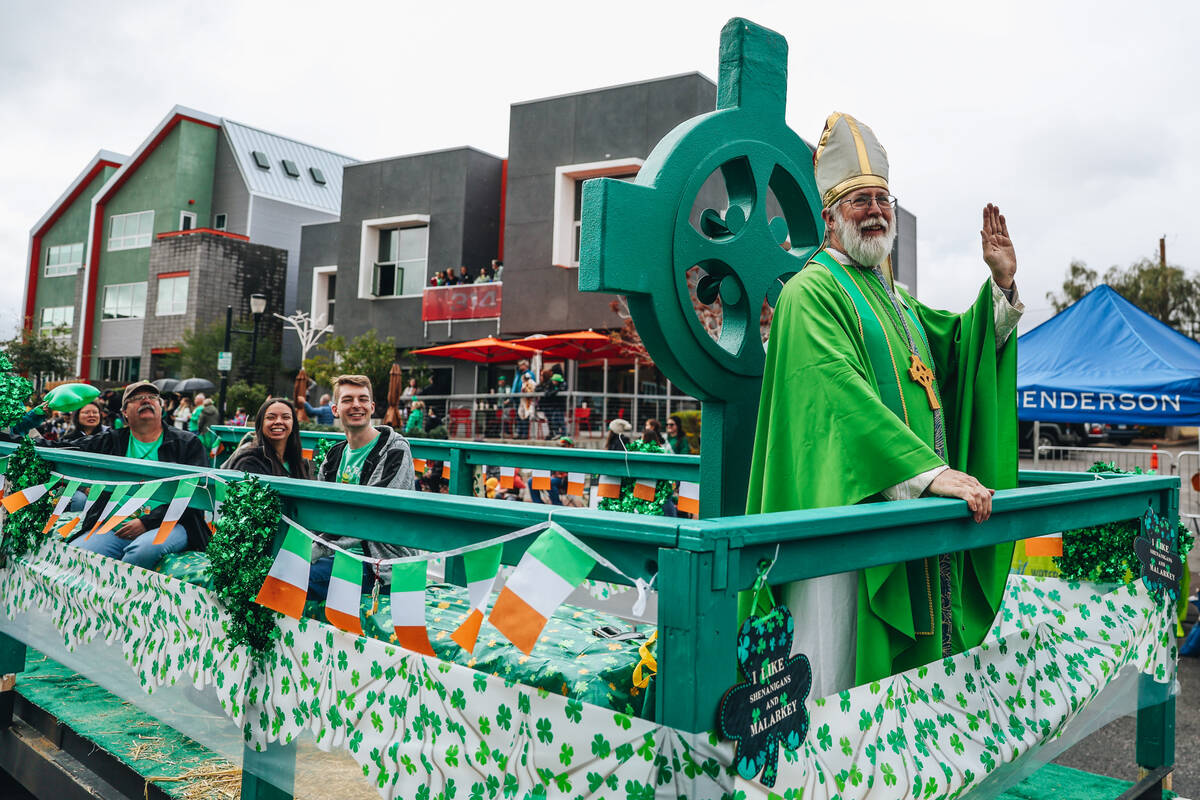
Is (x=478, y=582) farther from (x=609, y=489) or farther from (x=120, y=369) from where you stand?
(x=120, y=369)

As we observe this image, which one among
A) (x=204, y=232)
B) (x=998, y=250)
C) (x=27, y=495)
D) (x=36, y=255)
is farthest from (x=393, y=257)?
(x=36, y=255)

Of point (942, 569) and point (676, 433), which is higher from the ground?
point (676, 433)

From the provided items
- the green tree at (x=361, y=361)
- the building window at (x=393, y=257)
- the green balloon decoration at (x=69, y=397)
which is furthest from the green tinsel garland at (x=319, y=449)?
the building window at (x=393, y=257)

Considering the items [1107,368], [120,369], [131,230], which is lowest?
[1107,368]

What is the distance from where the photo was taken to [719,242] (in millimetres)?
2998

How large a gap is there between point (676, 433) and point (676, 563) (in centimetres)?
1022

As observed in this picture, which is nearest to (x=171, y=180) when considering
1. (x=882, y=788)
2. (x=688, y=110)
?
(x=688, y=110)

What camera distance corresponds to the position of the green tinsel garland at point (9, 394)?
505 centimetres

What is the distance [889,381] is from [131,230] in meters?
36.3

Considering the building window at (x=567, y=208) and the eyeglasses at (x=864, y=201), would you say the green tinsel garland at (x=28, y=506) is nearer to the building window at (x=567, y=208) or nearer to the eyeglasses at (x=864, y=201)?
the eyeglasses at (x=864, y=201)

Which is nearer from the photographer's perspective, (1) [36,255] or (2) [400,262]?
(2) [400,262]

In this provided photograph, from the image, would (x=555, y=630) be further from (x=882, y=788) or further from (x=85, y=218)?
(x=85, y=218)

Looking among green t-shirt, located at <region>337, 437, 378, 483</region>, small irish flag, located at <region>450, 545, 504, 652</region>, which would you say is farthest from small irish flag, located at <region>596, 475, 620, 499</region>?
small irish flag, located at <region>450, 545, 504, 652</region>

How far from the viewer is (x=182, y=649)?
291 centimetres
